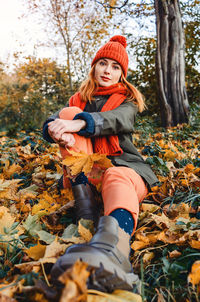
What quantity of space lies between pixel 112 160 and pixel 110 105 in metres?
0.44

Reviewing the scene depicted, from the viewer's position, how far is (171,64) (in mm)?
5195

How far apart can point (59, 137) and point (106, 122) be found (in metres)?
0.33

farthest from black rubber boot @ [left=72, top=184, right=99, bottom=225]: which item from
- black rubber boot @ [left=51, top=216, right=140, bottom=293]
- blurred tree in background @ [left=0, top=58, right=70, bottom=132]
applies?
blurred tree in background @ [left=0, top=58, right=70, bottom=132]

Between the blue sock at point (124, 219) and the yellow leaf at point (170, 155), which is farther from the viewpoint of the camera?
the yellow leaf at point (170, 155)

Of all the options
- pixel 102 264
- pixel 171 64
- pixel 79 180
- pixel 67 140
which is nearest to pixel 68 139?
pixel 67 140

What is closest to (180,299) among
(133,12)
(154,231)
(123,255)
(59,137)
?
(123,255)

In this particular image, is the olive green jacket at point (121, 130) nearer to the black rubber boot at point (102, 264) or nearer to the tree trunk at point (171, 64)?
the black rubber boot at point (102, 264)

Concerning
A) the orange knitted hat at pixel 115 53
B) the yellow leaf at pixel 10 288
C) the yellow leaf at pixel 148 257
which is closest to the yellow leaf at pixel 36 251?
the yellow leaf at pixel 10 288

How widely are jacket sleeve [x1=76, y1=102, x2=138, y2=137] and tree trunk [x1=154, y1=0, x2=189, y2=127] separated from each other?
372 centimetres

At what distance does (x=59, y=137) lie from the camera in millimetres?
1321

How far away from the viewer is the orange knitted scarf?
1.60 meters

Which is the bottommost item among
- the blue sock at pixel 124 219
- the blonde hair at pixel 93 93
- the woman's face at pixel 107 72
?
the blue sock at pixel 124 219

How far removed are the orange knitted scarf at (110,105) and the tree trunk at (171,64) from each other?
356 cm

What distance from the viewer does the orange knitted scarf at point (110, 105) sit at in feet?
5.26
